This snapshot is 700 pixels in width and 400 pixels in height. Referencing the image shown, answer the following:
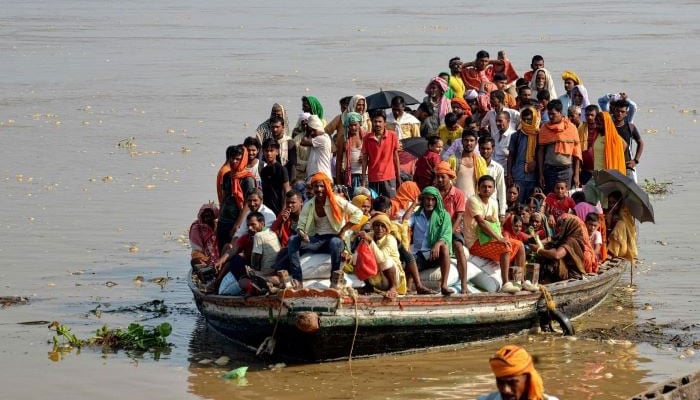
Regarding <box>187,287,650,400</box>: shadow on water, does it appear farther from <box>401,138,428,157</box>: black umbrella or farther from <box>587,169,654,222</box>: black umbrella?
<box>401,138,428,157</box>: black umbrella

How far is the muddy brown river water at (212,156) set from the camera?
1149 centimetres

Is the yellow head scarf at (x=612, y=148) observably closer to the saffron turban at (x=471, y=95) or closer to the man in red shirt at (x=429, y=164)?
the man in red shirt at (x=429, y=164)

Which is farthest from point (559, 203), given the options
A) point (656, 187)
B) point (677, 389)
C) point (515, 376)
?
point (656, 187)

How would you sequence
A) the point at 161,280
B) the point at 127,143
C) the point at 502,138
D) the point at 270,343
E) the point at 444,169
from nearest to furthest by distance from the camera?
the point at 270,343
the point at 444,169
the point at 502,138
the point at 161,280
the point at 127,143

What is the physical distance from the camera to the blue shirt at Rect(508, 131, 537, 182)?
14.2 metres

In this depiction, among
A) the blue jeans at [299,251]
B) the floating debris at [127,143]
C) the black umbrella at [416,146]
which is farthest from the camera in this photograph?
the floating debris at [127,143]

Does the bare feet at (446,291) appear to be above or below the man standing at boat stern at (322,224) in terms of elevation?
below

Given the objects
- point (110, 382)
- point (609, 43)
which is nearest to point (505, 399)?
point (110, 382)

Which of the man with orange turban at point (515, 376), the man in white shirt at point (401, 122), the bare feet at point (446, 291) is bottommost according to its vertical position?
the bare feet at point (446, 291)

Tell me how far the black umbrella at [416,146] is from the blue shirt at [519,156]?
2.93 feet

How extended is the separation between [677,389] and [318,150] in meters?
5.63

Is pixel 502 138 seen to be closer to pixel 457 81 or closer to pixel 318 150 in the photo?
pixel 318 150

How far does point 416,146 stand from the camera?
47.4 feet

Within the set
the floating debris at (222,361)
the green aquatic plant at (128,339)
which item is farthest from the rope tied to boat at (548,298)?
the green aquatic plant at (128,339)
